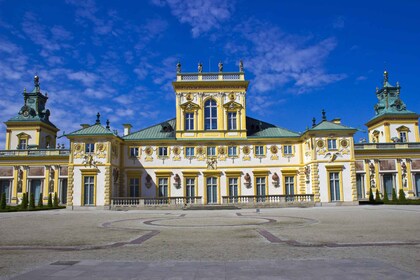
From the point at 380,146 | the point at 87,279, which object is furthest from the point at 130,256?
the point at 380,146

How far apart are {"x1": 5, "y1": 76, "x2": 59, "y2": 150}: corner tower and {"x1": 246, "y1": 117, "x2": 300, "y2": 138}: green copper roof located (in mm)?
31956

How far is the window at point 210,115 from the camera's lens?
143 feet

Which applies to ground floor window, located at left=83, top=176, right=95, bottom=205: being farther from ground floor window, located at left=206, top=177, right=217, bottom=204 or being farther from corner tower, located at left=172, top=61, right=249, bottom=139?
ground floor window, located at left=206, top=177, right=217, bottom=204

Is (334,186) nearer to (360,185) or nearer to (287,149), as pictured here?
(287,149)

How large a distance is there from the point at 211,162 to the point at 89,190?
13608 mm

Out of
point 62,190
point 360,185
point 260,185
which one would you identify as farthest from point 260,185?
point 62,190

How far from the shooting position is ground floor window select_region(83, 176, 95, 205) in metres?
38.2

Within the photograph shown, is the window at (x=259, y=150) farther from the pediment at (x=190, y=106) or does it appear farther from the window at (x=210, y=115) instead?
the pediment at (x=190, y=106)

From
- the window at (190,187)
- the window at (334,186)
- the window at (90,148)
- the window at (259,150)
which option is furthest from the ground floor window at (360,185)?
the window at (90,148)

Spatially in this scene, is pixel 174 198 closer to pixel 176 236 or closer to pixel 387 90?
pixel 176 236

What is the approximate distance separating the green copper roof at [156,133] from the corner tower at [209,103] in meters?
1.95

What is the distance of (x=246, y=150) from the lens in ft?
139

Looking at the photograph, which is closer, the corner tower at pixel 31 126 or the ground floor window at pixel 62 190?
the ground floor window at pixel 62 190

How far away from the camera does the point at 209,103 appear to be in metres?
44.0
